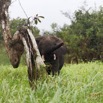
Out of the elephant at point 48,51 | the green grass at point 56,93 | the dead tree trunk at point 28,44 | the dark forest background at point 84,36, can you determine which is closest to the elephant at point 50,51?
the elephant at point 48,51

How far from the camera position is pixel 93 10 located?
26.3m

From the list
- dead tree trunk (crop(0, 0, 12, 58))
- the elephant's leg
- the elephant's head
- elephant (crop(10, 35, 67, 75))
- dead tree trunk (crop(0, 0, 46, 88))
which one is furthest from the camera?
the elephant's leg

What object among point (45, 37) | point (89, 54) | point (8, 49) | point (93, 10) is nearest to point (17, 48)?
point (8, 49)

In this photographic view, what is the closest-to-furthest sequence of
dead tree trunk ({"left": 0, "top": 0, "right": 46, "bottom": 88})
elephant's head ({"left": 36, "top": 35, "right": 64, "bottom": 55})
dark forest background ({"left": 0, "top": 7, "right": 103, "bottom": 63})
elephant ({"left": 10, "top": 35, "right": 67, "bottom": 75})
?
dead tree trunk ({"left": 0, "top": 0, "right": 46, "bottom": 88}) → elephant ({"left": 10, "top": 35, "right": 67, "bottom": 75}) → elephant's head ({"left": 36, "top": 35, "right": 64, "bottom": 55}) → dark forest background ({"left": 0, "top": 7, "right": 103, "bottom": 63})

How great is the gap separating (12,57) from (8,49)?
0.20 m

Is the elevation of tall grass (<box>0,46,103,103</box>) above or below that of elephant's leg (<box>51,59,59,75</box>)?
below

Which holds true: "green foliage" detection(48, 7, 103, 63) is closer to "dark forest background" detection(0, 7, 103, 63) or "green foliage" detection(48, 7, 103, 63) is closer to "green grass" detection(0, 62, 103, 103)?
"dark forest background" detection(0, 7, 103, 63)

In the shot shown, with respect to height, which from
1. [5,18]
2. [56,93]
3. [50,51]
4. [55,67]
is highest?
Answer: [5,18]

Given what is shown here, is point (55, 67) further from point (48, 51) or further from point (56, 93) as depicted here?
point (56, 93)

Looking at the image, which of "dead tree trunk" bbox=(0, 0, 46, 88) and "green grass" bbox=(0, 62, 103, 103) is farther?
"dead tree trunk" bbox=(0, 0, 46, 88)

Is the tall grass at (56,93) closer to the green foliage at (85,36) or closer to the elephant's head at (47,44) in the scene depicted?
the elephant's head at (47,44)

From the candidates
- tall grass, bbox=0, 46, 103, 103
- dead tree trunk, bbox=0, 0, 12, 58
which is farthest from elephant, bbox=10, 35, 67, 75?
tall grass, bbox=0, 46, 103, 103

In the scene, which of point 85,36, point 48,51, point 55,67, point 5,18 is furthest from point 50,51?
point 85,36

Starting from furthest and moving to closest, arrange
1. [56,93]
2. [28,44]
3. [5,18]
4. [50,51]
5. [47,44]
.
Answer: [47,44], [50,51], [5,18], [28,44], [56,93]
